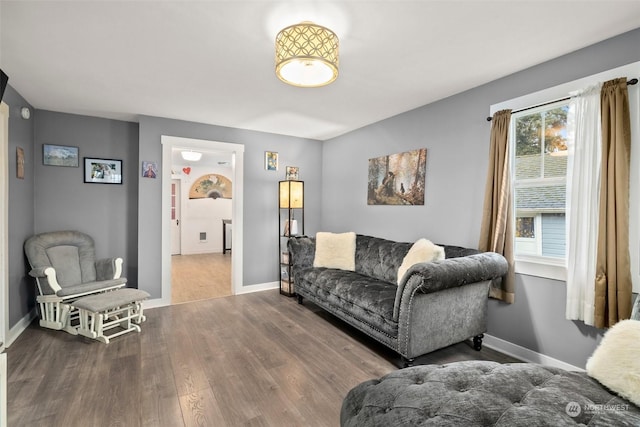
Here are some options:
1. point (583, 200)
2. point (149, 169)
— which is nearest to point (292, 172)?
point (149, 169)

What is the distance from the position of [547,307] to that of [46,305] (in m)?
4.84

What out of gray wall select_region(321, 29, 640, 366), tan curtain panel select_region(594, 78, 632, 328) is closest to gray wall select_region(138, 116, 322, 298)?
gray wall select_region(321, 29, 640, 366)

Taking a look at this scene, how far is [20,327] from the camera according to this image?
3100 mm

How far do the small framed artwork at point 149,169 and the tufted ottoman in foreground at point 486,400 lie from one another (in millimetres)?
3756

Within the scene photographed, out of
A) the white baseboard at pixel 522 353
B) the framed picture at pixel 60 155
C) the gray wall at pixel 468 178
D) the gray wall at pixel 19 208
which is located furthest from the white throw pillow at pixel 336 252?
the framed picture at pixel 60 155

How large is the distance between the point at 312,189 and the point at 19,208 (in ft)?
12.2

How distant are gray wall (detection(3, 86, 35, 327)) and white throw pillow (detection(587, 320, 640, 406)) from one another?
14.8 ft

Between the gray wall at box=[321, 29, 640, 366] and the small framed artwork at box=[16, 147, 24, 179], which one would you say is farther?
the small framed artwork at box=[16, 147, 24, 179]

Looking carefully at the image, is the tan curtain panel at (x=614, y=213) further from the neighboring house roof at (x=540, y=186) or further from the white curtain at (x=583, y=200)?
the neighboring house roof at (x=540, y=186)

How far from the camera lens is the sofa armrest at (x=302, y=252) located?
13.4 ft

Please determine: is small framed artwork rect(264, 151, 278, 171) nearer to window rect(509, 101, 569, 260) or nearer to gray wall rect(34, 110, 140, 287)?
gray wall rect(34, 110, 140, 287)

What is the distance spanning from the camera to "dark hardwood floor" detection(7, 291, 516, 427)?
1.88m

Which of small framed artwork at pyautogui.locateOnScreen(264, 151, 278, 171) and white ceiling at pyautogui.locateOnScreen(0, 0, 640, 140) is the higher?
white ceiling at pyautogui.locateOnScreen(0, 0, 640, 140)

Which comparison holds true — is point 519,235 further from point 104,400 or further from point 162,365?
point 104,400
